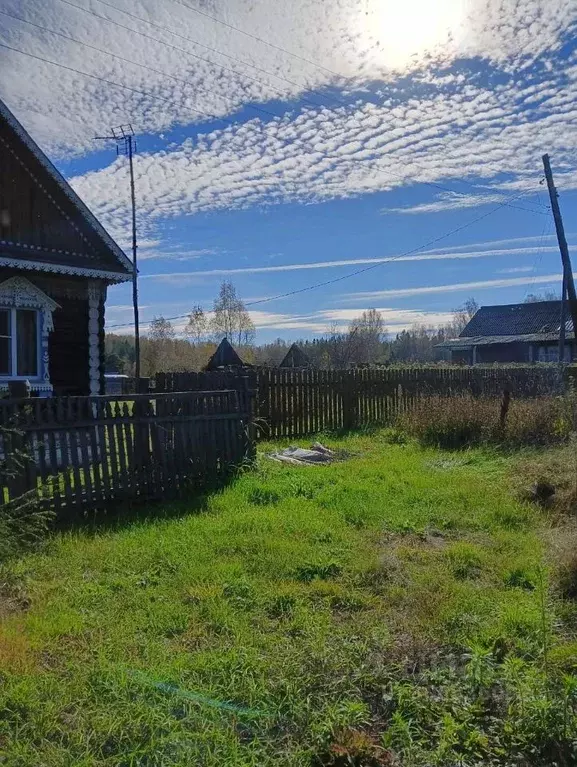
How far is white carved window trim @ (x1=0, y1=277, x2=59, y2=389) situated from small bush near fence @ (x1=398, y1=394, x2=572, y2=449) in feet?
24.1

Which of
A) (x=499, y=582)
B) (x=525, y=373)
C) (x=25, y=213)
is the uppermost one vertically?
(x=25, y=213)

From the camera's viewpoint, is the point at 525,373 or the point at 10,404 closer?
the point at 10,404

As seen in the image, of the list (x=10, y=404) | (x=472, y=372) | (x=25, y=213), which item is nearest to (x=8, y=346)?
(x=25, y=213)

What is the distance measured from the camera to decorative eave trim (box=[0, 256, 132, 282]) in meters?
10.1

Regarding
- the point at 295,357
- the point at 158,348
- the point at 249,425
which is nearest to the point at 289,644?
the point at 249,425

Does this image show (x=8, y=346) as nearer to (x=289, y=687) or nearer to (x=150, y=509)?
(x=150, y=509)

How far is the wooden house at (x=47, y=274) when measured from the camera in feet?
34.8

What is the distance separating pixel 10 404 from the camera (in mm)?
5918

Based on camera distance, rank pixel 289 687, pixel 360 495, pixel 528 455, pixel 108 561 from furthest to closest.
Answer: pixel 528 455, pixel 360 495, pixel 108 561, pixel 289 687

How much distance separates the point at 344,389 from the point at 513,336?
3126cm

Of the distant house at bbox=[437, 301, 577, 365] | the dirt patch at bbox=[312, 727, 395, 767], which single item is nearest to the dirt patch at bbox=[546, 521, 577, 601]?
the dirt patch at bbox=[312, 727, 395, 767]

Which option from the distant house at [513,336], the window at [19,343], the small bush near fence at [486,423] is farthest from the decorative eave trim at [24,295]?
the distant house at [513,336]

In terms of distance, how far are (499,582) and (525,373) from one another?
47.0ft

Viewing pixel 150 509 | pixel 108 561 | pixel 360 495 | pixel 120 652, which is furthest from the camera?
pixel 360 495
